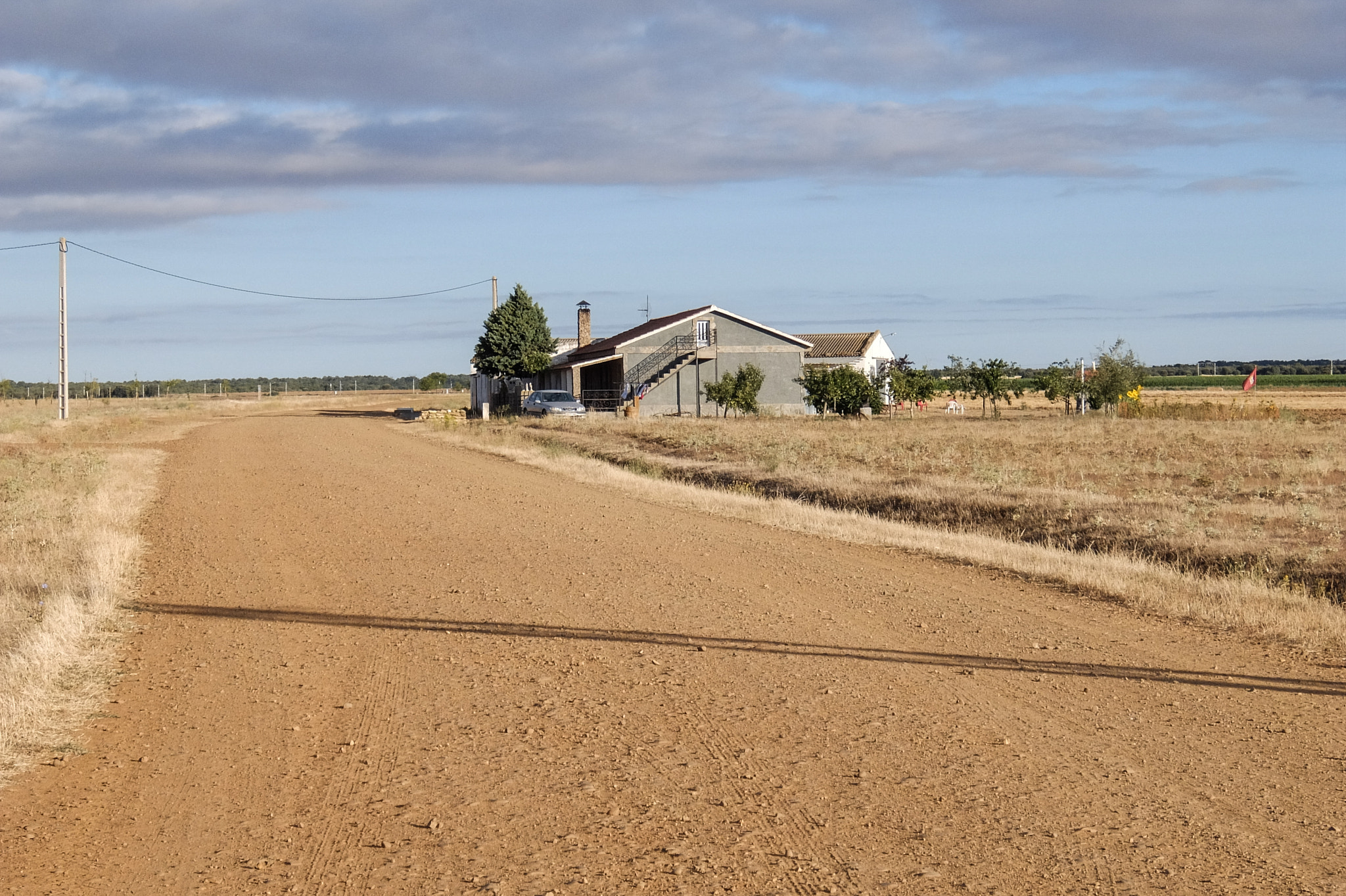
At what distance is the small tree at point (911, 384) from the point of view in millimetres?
62375

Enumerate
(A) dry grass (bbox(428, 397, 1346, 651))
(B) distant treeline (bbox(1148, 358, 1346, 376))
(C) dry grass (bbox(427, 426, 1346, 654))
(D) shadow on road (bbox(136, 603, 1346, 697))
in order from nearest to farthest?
(D) shadow on road (bbox(136, 603, 1346, 697)) < (C) dry grass (bbox(427, 426, 1346, 654)) < (A) dry grass (bbox(428, 397, 1346, 651)) < (B) distant treeline (bbox(1148, 358, 1346, 376))

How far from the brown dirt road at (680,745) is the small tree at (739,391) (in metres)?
43.1

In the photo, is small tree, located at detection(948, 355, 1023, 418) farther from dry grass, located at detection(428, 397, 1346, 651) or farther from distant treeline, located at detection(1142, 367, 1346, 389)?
distant treeline, located at detection(1142, 367, 1346, 389)

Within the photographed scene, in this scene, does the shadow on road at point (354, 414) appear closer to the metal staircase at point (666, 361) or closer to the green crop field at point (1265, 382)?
the metal staircase at point (666, 361)

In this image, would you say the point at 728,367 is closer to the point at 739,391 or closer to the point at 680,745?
the point at 739,391

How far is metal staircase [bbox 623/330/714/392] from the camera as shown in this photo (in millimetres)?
57594

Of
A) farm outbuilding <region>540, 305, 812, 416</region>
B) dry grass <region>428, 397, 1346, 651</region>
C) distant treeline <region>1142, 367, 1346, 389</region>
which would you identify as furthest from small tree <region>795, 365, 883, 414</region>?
distant treeline <region>1142, 367, 1346, 389</region>

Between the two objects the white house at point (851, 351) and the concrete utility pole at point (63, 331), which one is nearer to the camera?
the concrete utility pole at point (63, 331)

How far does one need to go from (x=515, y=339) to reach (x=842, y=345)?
23713mm

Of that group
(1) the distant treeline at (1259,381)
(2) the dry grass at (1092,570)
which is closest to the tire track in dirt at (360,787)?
(2) the dry grass at (1092,570)

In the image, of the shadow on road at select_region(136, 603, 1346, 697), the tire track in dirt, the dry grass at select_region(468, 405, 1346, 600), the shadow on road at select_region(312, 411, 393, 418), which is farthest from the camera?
the shadow on road at select_region(312, 411, 393, 418)

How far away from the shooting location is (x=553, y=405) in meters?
49.6

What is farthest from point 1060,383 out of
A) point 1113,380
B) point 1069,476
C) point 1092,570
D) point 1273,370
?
point 1273,370

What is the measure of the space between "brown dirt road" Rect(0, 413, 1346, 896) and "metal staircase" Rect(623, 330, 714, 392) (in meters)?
46.1
